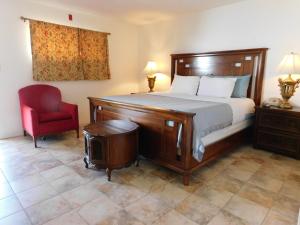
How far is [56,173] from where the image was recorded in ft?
7.99

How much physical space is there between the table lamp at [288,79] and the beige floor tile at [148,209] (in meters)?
2.36

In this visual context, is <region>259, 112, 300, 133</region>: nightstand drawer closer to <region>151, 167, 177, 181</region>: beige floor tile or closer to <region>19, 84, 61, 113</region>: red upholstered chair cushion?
<region>151, 167, 177, 181</region>: beige floor tile

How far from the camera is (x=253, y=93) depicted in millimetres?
3529

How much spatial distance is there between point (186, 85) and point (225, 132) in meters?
1.44

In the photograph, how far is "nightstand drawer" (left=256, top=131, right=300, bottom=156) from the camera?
2859 millimetres

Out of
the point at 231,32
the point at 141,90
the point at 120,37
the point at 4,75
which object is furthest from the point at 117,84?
the point at 231,32

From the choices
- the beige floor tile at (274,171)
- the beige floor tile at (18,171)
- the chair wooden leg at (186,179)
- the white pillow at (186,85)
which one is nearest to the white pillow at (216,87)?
the white pillow at (186,85)

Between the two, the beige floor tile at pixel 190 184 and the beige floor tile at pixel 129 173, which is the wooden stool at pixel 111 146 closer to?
the beige floor tile at pixel 129 173

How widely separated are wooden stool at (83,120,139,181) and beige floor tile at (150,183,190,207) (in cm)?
50

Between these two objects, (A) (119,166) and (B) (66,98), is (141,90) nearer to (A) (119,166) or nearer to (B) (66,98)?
(B) (66,98)

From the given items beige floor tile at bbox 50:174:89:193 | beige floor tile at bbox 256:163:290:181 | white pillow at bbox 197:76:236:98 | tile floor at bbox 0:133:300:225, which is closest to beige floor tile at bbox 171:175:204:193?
tile floor at bbox 0:133:300:225

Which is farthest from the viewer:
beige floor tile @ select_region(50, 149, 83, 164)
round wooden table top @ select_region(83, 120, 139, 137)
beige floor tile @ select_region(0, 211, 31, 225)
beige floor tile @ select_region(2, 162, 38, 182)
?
beige floor tile @ select_region(50, 149, 83, 164)

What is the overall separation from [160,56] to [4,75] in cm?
318

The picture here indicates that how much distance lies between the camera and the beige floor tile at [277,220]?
5.39ft
